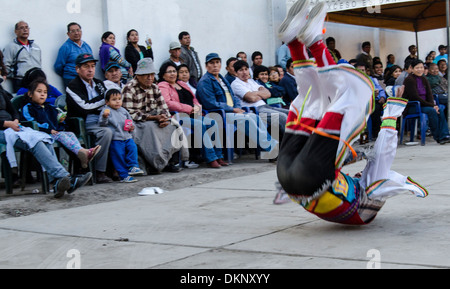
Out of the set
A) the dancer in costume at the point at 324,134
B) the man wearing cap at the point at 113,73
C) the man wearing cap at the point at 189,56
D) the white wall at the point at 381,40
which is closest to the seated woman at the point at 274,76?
the man wearing cap at the point at 189,56

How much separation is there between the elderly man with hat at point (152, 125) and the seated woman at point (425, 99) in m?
5.14

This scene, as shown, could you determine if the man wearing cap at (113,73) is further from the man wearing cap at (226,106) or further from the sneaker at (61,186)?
the sneaker at (61,186)

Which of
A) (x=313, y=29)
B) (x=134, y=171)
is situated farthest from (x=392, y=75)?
(x=313, y=29)

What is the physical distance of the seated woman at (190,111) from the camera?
29.2 ft

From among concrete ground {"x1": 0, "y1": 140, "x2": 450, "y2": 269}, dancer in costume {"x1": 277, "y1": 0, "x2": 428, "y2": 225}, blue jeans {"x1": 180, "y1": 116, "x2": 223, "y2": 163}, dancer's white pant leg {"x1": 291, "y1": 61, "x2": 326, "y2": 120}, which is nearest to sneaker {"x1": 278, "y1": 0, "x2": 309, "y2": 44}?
dancer in costume {"x1": 277, "y1": 0, "x2": 428, "y2": 225}

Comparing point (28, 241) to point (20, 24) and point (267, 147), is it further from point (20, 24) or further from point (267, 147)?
point (267, 147)

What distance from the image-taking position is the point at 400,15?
16062 mm

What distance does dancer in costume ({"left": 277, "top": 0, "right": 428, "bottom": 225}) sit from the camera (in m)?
4.23

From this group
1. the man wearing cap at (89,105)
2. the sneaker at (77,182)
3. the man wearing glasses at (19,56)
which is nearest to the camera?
the sneaker at (77,182)

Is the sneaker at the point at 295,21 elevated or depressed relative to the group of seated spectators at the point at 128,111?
elevated

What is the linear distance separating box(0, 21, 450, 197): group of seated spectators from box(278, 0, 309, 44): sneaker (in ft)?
8.73

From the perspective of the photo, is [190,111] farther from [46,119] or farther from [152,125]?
[46,119]

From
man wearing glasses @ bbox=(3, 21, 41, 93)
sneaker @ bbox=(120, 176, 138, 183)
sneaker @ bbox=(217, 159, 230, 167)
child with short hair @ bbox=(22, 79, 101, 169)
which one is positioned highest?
man wearing glasses @ bbox=(3, 21, 41, 93)

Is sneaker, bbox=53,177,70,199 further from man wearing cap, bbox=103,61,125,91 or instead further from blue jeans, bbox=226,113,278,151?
blue jeans, bbox=226,113,278,151
